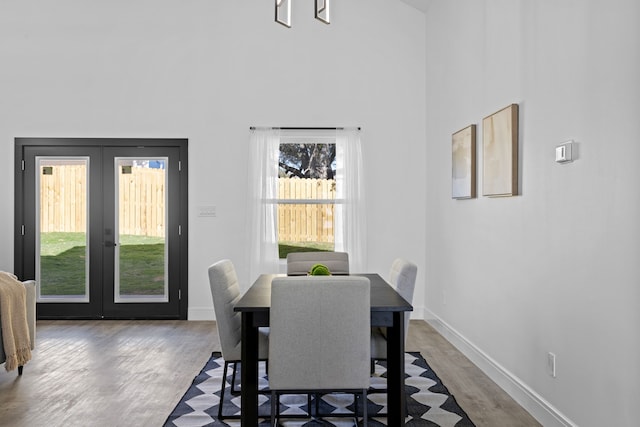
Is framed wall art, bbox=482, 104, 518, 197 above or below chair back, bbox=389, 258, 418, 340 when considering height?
above

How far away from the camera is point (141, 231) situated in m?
6.39

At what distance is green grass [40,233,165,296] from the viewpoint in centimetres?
639

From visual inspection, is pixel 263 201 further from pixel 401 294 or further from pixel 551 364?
pixel 551 364

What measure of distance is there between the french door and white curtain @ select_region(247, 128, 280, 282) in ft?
2.59

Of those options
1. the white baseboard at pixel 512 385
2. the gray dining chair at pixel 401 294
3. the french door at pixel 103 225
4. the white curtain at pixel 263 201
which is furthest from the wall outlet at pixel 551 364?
the french door at pixel 103 225

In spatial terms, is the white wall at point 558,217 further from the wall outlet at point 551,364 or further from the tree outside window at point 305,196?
the tree outside window at point 305,196

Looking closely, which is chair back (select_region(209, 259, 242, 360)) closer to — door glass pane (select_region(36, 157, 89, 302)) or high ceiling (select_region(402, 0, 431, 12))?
door glass pane (select_region(36, 157, 89, 302))

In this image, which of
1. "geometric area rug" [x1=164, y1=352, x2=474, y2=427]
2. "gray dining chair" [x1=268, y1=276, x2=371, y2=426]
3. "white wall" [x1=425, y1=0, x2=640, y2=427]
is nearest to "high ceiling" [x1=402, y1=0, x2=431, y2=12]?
"white wall" [x1=425, y1=0, x2=640, y2=427]

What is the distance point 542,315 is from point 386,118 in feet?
11.9

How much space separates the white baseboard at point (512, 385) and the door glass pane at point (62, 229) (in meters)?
4.15

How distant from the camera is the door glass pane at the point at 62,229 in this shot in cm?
641

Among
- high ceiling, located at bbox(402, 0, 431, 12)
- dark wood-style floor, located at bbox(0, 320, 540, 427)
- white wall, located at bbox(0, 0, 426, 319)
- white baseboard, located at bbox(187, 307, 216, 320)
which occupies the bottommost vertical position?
dark wood-style floor, located at bbox(0, 320, 540, 427)

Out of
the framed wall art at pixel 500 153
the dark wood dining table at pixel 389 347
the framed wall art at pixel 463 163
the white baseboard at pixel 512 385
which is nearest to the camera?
the dark wood dining table at pixel 389 347

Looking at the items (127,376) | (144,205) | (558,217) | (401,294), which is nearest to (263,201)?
(144,205)
